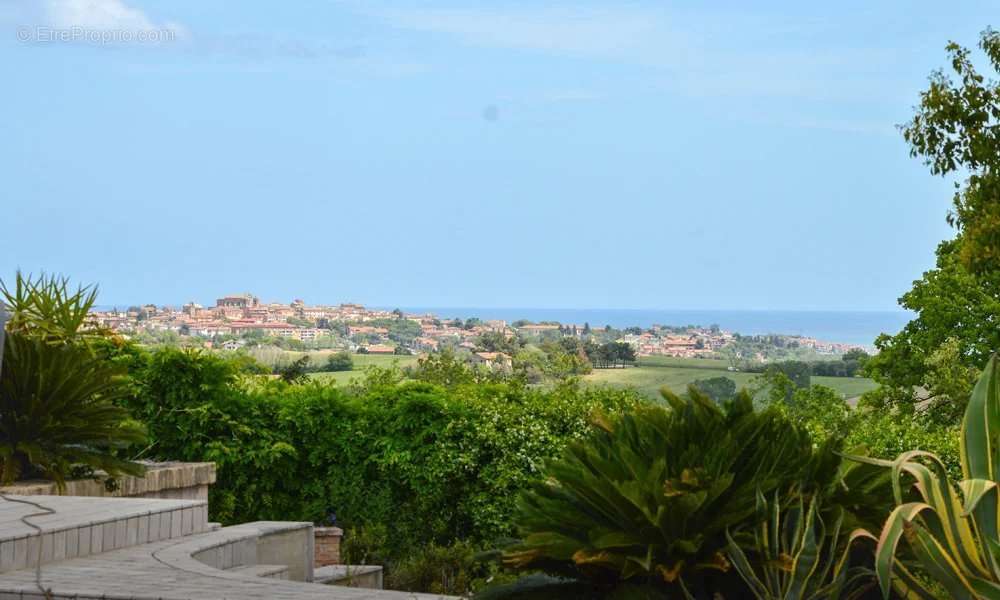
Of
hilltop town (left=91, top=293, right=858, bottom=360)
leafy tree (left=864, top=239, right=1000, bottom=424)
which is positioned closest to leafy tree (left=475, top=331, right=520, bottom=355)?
hilltop town (left=91, top=293, right=858, bottom=360)

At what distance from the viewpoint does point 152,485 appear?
9922mm

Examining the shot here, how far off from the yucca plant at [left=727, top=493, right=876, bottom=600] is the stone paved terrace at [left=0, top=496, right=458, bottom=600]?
1.94 m

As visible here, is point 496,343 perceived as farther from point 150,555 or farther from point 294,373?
point 150,555

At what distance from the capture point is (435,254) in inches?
2660

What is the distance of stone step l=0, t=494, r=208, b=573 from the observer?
268 inches

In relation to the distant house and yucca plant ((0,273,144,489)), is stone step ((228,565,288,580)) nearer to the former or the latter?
yucca plant ((0,273,144,489))

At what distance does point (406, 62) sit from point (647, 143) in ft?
48.0

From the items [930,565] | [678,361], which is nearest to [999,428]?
[930,565]

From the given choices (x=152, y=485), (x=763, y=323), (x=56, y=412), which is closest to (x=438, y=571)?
(x=152, y=485)

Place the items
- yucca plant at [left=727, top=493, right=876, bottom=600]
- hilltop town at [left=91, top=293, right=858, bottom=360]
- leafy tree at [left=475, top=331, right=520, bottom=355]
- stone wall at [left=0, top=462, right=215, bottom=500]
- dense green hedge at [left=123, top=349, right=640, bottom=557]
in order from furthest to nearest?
hilltop town at [left=91, top=293, right=858, bottom=360] < leafy tree at [left=475, top=331, right=520, bottom=355] < dense green hedge at [left=123, top=349, right=640, bottom=557] < stone wall at [left=0, top=462, right=215, bottom=500] < yucca plant at [left=727, top=493, right=876, bottom=600]

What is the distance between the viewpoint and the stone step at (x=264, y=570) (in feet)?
25.1

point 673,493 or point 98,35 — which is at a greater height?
point 98,35

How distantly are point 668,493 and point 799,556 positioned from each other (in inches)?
20.2

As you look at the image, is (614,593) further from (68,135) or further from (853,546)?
(68,135)
